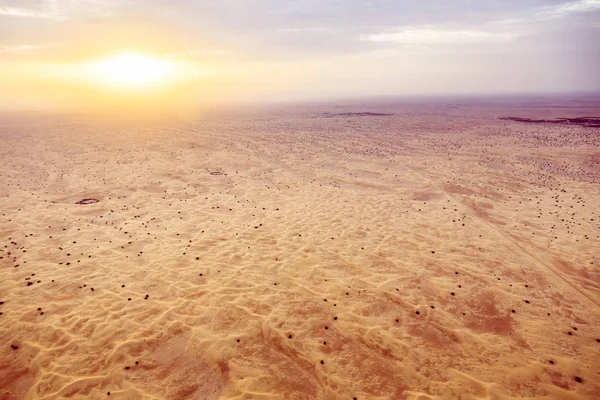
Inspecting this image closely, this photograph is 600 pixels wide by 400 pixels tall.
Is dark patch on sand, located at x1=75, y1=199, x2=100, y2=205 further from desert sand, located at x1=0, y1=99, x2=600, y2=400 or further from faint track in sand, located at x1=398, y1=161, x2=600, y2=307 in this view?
faint track in sand, located at x1=398, y1=161, x2=600, y2=307

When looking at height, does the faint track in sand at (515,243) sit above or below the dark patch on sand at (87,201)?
below

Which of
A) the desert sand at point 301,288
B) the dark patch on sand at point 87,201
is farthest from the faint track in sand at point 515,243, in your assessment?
the dark patch on sand at point 87,201

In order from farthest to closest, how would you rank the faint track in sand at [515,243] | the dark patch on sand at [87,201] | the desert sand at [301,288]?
the dark patch on sand at [87,201]
the faint track in sand at [515,243]
the desert sand at [301,288]

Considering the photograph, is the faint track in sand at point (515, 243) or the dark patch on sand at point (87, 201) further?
the dark patch on sand at point (87, 201)

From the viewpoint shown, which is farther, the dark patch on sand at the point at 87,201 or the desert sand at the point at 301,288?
the dark patch on sand at the point at 87,201

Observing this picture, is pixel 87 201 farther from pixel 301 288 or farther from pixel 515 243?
pixel 515 243

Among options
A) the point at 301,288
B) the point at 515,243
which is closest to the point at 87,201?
the point at 301,288

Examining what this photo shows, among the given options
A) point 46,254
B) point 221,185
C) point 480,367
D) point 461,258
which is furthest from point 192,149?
point 480,367

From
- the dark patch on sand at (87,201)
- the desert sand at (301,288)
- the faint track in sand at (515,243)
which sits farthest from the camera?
the dark patch on sand at (87,201)

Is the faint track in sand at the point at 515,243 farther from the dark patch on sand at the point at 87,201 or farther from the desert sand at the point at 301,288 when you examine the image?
the dark patch on sand at the point at 87,201
